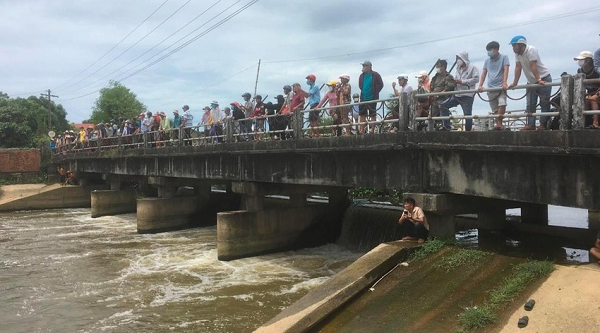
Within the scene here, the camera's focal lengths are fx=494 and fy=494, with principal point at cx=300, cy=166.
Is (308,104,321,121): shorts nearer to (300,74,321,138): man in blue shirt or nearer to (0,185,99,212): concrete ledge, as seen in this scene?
(300,74,321,138): man in blue shirt

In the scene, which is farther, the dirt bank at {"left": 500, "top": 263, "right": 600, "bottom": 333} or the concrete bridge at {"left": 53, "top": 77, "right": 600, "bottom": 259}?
the concrete bridge at {"left": 53, "top": 77, "right": 600, "bottom": 259}

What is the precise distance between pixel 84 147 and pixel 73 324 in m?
26.8

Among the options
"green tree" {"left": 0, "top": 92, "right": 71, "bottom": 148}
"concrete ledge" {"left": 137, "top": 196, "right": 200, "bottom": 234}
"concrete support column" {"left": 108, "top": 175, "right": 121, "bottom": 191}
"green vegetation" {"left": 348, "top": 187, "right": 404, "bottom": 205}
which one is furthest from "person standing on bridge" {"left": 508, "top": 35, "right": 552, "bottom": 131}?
"green tree" {"left": 0, "top": 92, "right": 71, "bottom": 148}

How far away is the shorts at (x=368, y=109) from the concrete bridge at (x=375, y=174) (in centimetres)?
60

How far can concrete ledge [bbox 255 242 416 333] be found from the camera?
696 cm

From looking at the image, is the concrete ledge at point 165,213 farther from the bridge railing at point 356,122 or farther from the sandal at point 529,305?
the sandal at point 529,305

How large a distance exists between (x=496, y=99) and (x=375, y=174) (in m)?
3.60

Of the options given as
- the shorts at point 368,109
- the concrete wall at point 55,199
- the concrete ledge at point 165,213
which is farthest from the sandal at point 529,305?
the concrete wall at point 55,199

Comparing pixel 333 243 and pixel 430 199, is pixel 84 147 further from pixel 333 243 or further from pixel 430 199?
pixel 430 199

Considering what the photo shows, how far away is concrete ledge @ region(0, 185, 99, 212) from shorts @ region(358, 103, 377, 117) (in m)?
30.8

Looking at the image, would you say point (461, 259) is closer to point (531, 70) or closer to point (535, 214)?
point (531, 70)

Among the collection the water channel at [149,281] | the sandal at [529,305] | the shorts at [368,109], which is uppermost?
the shorts at [368,109]

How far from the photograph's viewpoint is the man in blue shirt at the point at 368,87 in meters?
11.7

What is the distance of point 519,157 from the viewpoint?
8.67 metres
